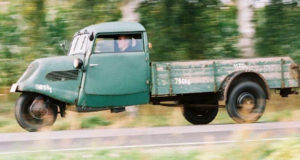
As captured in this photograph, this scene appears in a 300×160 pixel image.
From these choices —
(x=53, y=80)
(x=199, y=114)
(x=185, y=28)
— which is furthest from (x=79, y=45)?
(x=185, y=28)

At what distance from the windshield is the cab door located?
14.6 inches

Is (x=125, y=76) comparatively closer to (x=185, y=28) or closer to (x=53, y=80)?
(x=53, y=80)

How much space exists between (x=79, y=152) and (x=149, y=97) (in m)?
4.12

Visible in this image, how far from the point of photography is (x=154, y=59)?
14961 mm

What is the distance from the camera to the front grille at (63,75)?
10289 millimetres

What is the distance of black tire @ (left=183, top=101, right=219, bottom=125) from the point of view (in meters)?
12.4

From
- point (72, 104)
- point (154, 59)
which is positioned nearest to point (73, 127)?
point (72, 104)

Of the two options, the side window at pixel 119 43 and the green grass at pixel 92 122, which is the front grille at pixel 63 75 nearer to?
the side window at pixel 119 43

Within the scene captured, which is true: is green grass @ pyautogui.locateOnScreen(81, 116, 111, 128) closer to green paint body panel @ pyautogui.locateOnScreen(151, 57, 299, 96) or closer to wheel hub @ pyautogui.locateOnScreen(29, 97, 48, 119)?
wheel hub @ pyautogui.locateOnScreen(29, 97, 48, 119)

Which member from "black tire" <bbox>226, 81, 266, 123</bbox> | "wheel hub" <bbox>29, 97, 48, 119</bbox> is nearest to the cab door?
"wheel hub" <bbox>29, 97, 48, 119</bbox>

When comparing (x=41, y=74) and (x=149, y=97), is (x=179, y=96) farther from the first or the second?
(x=41, y=74)

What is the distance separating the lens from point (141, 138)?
849 centimetres

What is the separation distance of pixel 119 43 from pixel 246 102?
2.61 meters

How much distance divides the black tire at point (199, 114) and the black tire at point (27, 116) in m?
3.22
